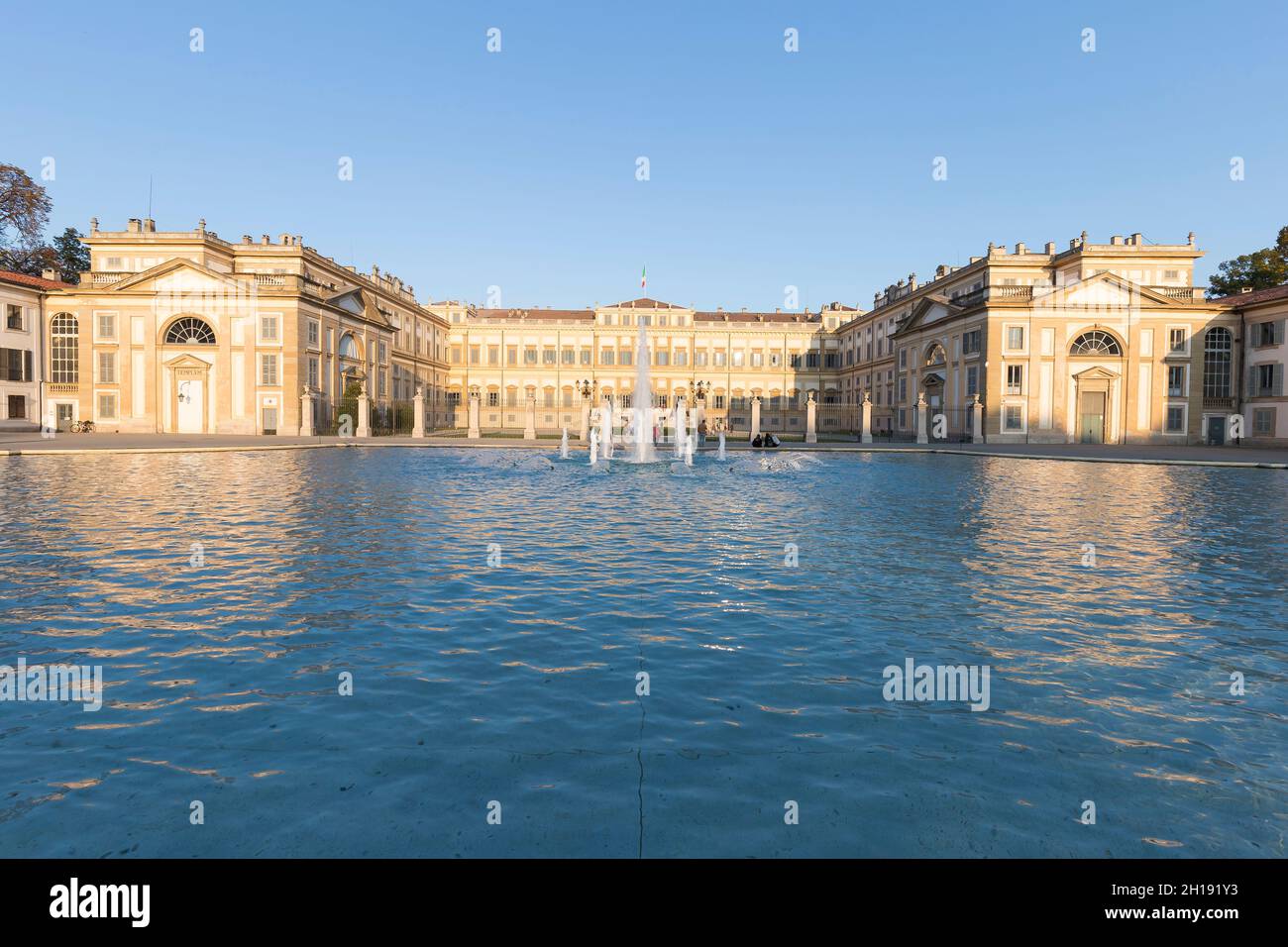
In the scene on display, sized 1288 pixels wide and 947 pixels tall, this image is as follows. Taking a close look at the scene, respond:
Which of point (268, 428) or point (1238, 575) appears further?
point (268, 428)

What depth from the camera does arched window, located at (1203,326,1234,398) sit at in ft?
154

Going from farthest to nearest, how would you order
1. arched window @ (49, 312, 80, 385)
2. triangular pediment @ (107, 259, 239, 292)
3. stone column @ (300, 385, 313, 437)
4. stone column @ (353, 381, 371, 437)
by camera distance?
arched window @ (49, 312, 80, 385) → stone column @ (353, 381, 371, 437) → stone column @ (300, 385, 313, 437) → triangular pediment @ (107, 259, 239, 292)

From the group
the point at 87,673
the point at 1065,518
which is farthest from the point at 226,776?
the point at 1065,518

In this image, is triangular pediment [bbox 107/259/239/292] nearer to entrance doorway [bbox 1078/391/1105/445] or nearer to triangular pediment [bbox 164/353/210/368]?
triangular pediment [bbox 164/353/210/368]

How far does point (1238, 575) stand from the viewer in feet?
31.8

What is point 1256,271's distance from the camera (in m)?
57.8

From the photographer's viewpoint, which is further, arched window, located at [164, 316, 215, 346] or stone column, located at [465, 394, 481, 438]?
stone column, located at [465, 394, 481, 438]

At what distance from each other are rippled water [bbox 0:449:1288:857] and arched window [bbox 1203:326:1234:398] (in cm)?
4174

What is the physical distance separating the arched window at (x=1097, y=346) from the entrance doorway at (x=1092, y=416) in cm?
235

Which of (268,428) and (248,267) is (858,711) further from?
(248,267)

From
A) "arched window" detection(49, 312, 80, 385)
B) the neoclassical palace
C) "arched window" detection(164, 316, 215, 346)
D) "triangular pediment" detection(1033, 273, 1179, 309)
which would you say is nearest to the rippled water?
the neoclassical palace

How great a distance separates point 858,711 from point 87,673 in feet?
18.1

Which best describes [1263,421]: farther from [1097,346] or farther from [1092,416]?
[1097,346]

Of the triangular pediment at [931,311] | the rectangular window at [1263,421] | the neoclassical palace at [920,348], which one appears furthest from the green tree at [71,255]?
the rectangular window at [1263,421]
